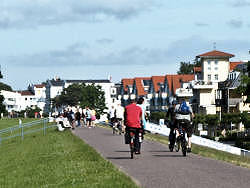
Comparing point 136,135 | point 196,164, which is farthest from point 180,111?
point 196,164

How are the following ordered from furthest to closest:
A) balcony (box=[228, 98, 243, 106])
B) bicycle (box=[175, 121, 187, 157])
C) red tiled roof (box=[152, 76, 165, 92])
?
1. red tiled roof (box=[152, 76, 165, 92])
2. balcony (box=[228, 98, 243, 106])
3. bicycle (box=[175, 121, 187, 157])

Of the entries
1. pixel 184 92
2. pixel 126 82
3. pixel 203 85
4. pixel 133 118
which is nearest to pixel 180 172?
pixel 133 118

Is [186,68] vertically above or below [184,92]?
above

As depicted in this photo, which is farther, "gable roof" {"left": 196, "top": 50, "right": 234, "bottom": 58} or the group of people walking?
"gable roof" {"left": 196, "top": 50, "right": 234, "bottom": 58}

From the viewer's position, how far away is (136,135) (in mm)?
19672

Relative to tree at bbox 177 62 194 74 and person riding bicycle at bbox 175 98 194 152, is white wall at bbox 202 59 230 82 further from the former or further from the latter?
person riding bicycle at bbox 175 98 194 152

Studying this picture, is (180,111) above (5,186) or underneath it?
above

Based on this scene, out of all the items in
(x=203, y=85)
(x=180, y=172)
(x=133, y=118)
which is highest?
(x=203, y=85)

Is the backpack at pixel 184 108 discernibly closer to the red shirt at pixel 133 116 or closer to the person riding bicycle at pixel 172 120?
the person riding bicycle at pixel 172 120

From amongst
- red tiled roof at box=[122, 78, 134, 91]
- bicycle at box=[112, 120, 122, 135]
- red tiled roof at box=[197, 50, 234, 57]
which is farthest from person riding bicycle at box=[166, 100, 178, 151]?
red tiled roof at box=[122, 78, 134, 91]

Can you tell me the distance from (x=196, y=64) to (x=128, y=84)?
55.3 feet

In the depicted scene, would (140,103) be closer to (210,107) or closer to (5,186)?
(5,186)

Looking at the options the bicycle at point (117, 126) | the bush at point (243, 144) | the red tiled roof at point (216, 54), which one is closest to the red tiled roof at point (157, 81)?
the red tiled roof at point (216, 54)

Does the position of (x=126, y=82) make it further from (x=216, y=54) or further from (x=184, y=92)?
(x=184, y=92)
